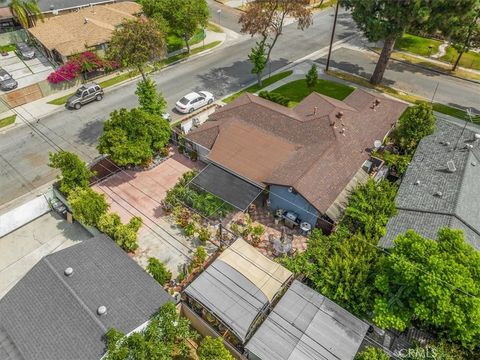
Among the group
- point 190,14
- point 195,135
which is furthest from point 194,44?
point 195,135

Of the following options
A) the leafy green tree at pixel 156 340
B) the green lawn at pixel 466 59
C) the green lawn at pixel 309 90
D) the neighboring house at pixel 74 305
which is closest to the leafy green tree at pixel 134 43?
the green lawn at pixel 309 90

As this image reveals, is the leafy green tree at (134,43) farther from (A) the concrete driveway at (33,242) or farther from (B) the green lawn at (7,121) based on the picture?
(A) the concrete driveway at (33,242)

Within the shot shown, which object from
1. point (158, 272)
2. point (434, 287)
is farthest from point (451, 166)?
point (158, 272)

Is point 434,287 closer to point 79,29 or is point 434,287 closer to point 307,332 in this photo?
point 307,332

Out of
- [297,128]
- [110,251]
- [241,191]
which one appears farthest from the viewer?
[297,128]

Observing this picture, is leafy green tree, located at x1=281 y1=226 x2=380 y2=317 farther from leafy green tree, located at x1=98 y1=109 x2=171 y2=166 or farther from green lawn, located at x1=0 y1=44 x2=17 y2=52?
green lawn, located at x1=0 y1=44 x2=17 y2=52

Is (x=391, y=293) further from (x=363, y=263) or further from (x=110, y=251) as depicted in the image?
(x=110, y=251)
